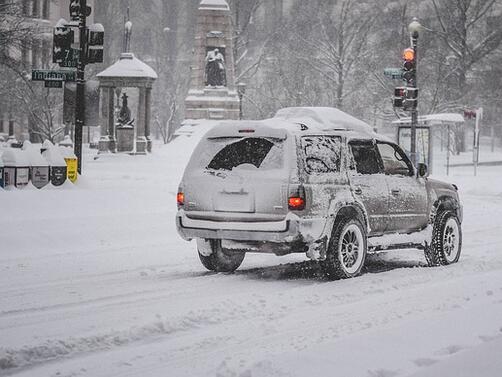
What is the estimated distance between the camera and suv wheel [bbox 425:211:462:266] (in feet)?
40.2

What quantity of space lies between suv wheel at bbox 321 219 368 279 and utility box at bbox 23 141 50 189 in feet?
27.6

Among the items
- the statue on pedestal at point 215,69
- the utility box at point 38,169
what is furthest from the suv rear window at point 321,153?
the statue on pedestal at point 215,69

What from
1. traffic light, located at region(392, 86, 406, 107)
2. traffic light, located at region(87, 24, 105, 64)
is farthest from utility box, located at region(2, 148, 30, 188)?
traffic light, located at region(392, 86, 406, 107)

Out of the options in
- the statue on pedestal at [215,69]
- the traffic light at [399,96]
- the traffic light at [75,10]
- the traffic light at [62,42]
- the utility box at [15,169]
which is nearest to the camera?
the utility box at [15,169]

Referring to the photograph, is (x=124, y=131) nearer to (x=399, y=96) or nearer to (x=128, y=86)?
(x=128, y=86)

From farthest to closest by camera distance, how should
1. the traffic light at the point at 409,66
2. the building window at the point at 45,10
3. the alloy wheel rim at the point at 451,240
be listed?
the building window at the point at 45,10, the traffic light at the point at 409,66, the alloy wheel rim at the point at 451,240

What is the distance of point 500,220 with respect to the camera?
19.6 m

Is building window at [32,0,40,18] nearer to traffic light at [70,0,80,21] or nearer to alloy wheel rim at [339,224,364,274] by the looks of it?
traffic light at [70,0,80,21]

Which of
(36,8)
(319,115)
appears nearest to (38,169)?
(319,115)

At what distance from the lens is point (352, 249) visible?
10852 mm

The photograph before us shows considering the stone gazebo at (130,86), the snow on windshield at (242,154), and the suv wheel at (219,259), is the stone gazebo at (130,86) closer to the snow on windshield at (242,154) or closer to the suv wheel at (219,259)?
the suv wheel at (219,259)

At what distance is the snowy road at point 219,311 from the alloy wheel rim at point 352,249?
0.19 meters

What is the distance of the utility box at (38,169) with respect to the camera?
1741 centimetres

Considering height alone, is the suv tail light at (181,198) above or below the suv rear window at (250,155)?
below
